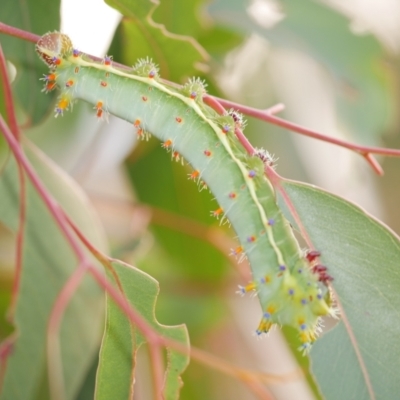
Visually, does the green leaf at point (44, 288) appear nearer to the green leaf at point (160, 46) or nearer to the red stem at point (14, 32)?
the green leaf at point (160, 46)

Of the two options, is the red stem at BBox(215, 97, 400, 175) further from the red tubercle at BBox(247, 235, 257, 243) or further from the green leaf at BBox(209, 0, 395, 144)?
the green leaf at BBox(209, 0, 395, 144)

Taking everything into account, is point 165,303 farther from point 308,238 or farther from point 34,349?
point 308,238

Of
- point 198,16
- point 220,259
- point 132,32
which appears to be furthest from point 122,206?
point 132,32

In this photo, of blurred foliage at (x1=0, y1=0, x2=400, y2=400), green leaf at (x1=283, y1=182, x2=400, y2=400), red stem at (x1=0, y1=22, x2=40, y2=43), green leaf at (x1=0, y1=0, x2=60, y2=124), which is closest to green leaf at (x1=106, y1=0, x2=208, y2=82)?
blurred foliage at (x1=0, y1=0, x2=400, y2=400)

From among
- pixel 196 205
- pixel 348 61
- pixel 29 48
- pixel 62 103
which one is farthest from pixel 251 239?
pixel 348 61

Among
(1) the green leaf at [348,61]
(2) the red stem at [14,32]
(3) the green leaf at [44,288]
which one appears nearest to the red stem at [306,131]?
(2) the red stem at [14,32]

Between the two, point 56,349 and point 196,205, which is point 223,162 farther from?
point 196,205
